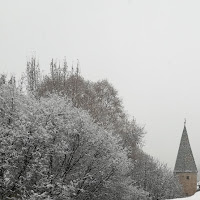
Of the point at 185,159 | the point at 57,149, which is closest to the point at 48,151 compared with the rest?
the point at 57,149

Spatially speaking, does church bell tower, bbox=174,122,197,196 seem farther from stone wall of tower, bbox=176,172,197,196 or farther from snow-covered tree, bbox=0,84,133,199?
snow-covered tree, bbox=0,84,133,199

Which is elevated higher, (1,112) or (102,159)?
(1,112)

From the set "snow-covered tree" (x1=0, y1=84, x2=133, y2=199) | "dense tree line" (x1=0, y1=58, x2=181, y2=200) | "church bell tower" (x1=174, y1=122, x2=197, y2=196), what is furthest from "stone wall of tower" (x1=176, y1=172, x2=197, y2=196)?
"snow-covered tree" (x1=0, y1=84, x2=133, y2=199)

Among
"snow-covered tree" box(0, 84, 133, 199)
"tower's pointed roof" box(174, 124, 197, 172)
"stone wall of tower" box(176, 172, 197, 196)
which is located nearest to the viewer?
"snow-covered tree" box(0, 84, 133, 199)

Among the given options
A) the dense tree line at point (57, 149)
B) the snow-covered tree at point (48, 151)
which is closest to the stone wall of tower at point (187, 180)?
the dense tree line at point (57, 149)

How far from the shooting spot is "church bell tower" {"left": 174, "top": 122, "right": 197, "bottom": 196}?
6106 centimetres

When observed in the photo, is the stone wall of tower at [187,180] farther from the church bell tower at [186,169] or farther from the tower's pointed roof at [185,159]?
the tower's pointed roof at [185,159]

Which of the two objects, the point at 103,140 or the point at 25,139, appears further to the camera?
the point at 103,140

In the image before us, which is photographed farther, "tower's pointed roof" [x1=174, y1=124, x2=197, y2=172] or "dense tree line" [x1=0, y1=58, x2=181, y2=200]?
"tower's pointed roof" [x1=174, y1=124, x2=197, y2=172]

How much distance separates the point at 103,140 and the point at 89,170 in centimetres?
234

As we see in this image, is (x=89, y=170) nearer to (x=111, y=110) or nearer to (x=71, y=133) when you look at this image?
(x=71, y=133)

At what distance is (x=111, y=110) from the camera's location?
44781mm

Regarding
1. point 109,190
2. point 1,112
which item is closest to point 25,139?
point 1,112

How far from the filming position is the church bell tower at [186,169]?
200 feet
